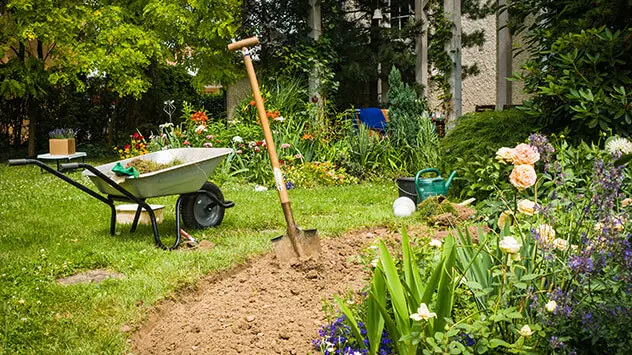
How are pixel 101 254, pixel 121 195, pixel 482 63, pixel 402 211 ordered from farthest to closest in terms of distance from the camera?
pixel 482 63 → pixel 402 211 → pixel 121 195 → pixel 101 254

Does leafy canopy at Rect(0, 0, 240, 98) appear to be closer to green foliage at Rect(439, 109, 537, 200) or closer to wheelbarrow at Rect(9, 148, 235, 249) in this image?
green foliage at Rect(439, 109, 537, 200)

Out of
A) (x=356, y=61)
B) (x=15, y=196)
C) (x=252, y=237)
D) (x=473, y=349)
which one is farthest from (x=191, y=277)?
(x=356, y=61)

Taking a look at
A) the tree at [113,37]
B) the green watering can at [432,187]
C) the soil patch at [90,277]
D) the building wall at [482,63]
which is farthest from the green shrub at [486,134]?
the building wall at [482,63]

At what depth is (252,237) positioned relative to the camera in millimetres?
4355

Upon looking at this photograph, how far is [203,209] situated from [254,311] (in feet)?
6.90

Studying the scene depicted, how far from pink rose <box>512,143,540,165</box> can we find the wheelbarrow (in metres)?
2.59

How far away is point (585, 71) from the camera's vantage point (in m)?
4.18

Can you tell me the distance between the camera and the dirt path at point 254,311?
2.49m

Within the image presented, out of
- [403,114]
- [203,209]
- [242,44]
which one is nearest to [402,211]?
[203,209]

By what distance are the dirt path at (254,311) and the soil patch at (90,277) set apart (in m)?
0.57

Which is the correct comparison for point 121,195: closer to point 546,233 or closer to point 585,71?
point 546,233

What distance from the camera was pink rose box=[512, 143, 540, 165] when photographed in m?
1.96

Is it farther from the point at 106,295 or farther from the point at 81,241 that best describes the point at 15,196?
the point at 106,295

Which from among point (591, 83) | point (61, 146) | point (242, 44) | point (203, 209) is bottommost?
point (203, 209)
